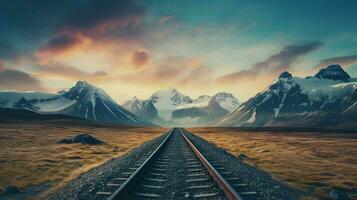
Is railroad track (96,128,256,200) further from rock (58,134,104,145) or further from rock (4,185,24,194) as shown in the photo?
rock (58,134,104,145)

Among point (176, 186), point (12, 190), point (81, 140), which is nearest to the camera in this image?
point (176, 186)

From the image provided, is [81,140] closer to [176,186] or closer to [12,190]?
[12,190]

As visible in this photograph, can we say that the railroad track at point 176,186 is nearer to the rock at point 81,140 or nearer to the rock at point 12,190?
the rock at point 12,190

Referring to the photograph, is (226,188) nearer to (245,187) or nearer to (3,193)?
(245,187)

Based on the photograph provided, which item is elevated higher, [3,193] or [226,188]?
[226,188]

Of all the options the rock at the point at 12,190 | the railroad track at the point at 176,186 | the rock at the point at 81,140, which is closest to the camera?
the railroad track at the point at 176,186

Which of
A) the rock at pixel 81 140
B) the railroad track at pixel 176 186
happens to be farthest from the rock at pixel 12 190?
the rock at pixel 81 140

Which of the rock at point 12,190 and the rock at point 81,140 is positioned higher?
the rock at point 81,140

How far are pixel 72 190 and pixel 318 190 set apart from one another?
8991mm

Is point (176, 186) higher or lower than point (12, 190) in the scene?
higher

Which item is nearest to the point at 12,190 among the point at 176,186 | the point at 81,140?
the point at 176,186

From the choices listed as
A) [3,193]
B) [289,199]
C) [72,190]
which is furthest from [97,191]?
[289,199]

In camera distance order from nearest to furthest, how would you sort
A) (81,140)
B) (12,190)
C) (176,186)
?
(176,186)
(12,190)
(81,140)

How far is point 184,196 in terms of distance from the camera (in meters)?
9.37
